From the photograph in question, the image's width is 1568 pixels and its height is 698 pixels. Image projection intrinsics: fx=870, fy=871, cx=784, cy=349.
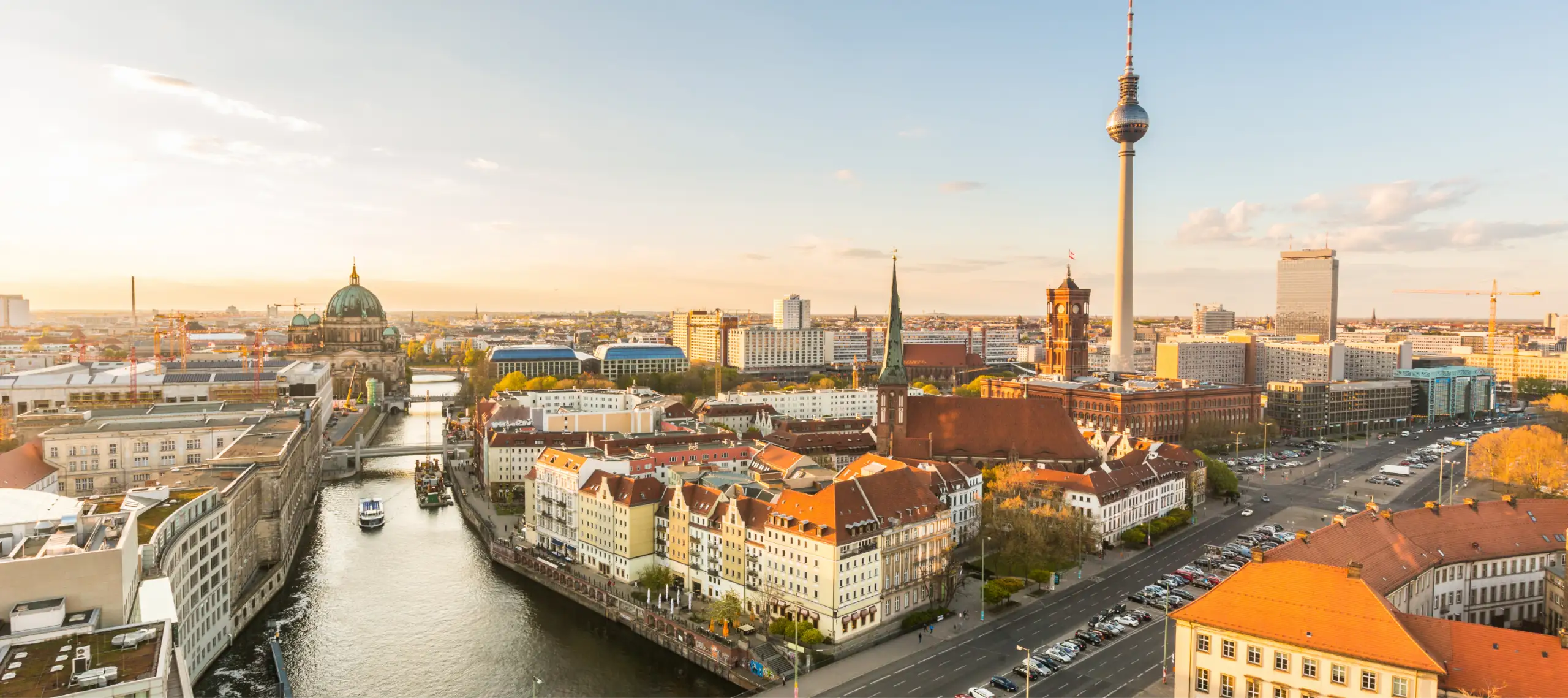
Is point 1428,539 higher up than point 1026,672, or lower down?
higher up

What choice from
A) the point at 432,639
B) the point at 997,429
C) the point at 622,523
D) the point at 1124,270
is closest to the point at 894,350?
the point at 997,429

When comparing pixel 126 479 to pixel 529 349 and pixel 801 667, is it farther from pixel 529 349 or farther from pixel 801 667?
pixel 529 349

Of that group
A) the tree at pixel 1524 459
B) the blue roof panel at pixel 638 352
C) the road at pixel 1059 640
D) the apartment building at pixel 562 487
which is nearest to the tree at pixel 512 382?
the blue roof panel at pixel 638 352

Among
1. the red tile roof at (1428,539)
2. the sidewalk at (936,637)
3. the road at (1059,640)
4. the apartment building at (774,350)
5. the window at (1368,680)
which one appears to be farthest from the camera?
the apartment building at (774,350)

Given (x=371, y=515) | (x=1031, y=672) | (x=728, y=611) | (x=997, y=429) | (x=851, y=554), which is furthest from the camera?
(x=997, y=429)

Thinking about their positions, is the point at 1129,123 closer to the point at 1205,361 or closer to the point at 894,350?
the point at 1205,361

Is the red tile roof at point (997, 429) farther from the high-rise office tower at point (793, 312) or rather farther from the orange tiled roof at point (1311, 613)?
the high-rise office tower at point (793, 312)

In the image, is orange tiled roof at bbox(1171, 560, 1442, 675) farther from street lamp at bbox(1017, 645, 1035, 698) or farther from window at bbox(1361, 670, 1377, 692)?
street lamp at bbox(1017, 645, 1035, 698)

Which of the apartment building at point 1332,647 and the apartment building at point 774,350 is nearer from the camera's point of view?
the apartment building at point 1332,647
